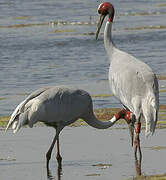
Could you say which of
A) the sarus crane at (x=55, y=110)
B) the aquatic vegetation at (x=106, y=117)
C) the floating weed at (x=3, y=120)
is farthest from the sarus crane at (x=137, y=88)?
the floating weed at (x=3, y=120)

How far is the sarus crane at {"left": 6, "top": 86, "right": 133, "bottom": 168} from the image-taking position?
35.8ft

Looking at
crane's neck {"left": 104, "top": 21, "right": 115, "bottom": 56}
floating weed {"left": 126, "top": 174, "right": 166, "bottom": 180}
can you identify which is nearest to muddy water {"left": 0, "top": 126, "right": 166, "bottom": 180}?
floating weed {"left": 126, "top": 174, "right": 166, "bottom": 180}

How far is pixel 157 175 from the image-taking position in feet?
31.6

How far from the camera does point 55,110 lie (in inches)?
442

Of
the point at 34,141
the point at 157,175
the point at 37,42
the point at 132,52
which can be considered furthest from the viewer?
the point at 37,42

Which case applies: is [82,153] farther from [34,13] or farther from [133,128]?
[34,13]

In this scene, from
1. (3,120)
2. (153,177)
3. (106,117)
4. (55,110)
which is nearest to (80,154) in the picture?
(55,110)

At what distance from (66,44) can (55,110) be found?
15775mm

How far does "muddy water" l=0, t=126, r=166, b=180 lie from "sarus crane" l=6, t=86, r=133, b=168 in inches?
13.2

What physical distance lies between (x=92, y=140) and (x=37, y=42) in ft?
52.3

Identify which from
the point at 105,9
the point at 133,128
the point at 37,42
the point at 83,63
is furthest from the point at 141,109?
the point at 37,42

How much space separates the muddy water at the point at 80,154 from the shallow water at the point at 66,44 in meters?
2.95

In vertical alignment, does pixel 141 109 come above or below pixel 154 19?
above

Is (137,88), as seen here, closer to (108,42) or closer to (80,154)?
(80,154)
